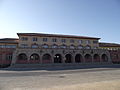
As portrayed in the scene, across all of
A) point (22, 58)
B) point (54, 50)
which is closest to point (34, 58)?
point (22, 58)

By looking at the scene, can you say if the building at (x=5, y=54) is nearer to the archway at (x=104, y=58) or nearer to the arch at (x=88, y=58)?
the arch at (x=88, y=58)

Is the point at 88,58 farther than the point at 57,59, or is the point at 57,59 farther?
the point at 88,58

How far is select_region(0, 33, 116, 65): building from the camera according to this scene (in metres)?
34.9

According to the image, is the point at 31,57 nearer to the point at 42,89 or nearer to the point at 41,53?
the point at 41,53

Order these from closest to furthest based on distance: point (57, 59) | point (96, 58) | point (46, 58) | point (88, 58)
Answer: point (46, 58) → point (57, 59) → point (88, 58) → point (96, 58)

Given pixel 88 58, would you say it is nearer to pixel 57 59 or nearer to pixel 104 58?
pixel 104 58

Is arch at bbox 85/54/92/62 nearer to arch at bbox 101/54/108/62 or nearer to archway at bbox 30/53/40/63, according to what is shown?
arch at bbox 101/54/108/62

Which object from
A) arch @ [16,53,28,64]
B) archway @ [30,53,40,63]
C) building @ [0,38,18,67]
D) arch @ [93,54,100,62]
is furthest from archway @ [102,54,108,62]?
building @ [0,38,18,67]

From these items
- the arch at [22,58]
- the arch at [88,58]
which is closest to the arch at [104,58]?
the arch at [88,58]

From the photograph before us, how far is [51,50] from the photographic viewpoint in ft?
120

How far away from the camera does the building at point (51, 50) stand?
34.9 m

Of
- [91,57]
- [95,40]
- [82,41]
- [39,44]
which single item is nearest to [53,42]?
[39,44]

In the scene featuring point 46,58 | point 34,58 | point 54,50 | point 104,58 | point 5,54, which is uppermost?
point 54,50

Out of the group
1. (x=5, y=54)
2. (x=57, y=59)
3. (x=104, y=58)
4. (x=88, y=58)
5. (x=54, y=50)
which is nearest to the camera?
(x=5, y=54)
